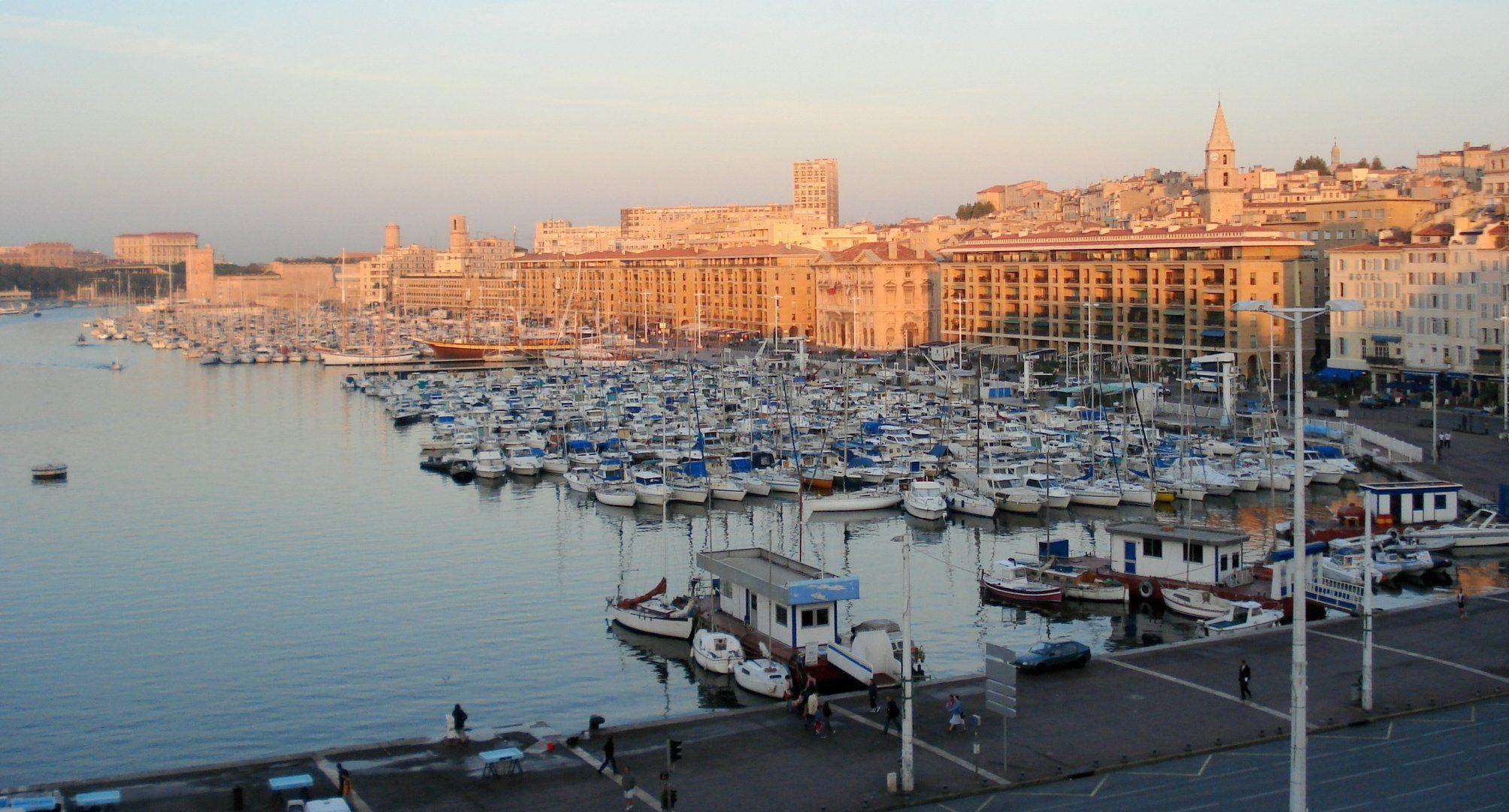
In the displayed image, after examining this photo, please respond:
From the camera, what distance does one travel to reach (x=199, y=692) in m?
15.0

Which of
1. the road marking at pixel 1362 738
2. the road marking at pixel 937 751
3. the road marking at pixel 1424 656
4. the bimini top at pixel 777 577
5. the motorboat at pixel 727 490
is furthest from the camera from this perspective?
the motorboat at pixel 727 490

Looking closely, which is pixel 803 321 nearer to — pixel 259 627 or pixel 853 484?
pixel 853 484

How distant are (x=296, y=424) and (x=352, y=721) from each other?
92.9ft

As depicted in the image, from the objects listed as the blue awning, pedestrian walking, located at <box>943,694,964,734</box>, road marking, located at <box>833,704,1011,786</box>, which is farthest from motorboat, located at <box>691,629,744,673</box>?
the blue awning

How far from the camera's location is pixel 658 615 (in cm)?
1655

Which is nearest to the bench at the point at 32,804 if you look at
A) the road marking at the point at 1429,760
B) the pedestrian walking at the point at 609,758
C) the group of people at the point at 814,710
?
the pedestrian walking at the point at 609,758

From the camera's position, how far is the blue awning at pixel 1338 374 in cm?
3659

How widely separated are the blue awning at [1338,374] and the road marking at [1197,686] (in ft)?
85.7

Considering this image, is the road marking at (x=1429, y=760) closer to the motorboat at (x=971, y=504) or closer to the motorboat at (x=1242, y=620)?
the motorboat at (x=1242, y=620)

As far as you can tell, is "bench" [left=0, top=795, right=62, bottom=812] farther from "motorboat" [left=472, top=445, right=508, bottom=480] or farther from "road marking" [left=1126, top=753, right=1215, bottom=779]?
"motorboat" [left=472, top=445, right=508, bottom=480]

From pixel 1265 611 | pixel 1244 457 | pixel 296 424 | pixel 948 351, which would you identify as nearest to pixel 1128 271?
pixel 948 351

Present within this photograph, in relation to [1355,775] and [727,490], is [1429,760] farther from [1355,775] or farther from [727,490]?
[727,490]

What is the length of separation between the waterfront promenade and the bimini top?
5.12 ft

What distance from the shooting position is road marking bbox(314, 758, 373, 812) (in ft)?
32.8
